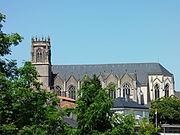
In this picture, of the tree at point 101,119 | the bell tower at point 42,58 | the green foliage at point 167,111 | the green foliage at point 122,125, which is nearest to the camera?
the green foliage at point 122,125

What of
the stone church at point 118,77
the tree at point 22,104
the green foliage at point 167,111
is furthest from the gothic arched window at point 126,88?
the tree at point 22,104

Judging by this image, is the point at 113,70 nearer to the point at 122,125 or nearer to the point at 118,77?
the point at 118,77

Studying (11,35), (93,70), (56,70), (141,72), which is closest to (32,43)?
(56,70)

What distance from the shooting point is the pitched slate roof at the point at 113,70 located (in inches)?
4031

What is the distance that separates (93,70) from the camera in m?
106

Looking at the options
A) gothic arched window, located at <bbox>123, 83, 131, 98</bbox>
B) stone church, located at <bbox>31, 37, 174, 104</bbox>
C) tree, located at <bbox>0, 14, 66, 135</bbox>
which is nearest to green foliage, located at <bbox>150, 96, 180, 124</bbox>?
stone church, located at <bbox>31, 37, 174, 104</bbox>

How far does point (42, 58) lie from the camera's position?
98.7m

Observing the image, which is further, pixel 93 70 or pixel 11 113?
pixel 93 70

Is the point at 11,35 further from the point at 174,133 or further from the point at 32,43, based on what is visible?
the point at 32,43

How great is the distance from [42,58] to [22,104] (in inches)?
3232

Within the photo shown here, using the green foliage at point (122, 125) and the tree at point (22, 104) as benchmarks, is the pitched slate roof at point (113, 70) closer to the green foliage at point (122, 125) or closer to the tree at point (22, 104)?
the green foliage at point (122, 125)

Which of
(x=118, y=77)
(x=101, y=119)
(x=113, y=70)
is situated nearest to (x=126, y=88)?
(x=118, y=77)

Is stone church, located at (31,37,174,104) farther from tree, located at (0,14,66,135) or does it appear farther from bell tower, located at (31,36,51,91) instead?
tree, located at (0,14,66,135)

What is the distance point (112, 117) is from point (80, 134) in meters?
2.36
